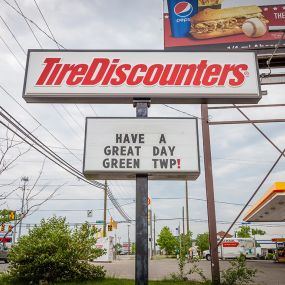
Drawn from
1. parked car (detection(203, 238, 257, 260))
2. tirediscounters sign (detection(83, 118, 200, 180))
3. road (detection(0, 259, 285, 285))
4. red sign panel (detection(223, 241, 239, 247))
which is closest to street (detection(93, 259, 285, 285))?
road (detection(0, 259, 285, 285))

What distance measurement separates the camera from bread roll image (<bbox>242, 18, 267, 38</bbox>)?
12609 mm

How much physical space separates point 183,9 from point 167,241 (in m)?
69.2

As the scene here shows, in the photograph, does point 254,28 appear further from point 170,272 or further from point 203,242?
point 203,242

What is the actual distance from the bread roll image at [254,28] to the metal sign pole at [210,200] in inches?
124

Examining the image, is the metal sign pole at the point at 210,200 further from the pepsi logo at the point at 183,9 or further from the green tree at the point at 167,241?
the green tree at the point at 167,241

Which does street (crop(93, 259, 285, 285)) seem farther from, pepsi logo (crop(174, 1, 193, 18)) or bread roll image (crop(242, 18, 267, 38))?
pepsi logo (crop(174, 1, 193, 18))

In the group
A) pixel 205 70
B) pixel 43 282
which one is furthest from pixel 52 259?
pixel 205 70

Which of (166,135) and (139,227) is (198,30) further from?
(139,227)

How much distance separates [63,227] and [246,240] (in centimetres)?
3965

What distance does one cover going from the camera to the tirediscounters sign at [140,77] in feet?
21.8

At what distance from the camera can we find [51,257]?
10555mm

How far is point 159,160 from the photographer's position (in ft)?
20.1

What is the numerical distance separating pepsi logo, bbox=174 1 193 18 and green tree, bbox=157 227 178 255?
67.4 metres

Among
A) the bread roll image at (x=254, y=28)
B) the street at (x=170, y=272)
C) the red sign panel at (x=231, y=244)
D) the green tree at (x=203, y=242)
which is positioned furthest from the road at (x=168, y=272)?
the green tree at (x=203, y=242)
